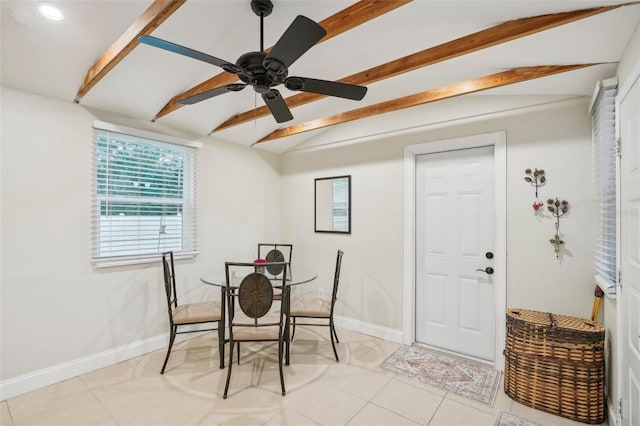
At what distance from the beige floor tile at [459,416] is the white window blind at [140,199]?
2833 millimetres

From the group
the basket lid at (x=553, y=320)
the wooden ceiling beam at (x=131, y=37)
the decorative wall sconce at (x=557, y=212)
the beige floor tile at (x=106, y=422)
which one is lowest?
the beige floor tile at (x=106, y=422)

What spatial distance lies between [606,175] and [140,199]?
388 centimetres

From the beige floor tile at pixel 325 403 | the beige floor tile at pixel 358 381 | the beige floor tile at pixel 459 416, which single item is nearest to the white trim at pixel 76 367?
the beige floor tile at pixel 325 403

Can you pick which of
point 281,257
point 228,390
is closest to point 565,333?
point 228,390

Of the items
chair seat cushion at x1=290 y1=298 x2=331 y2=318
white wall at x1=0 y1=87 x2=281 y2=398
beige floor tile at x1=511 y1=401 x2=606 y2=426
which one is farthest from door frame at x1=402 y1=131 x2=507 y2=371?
white wall at x1=0 y1=87 x2=281 y2=398

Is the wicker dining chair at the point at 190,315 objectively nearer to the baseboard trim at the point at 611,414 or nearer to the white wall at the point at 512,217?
the white wall at the point at 512,217

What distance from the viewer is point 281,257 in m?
3.94

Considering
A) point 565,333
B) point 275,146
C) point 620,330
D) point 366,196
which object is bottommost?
point 565,333

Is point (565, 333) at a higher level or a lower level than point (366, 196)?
lower

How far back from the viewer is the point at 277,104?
6.86 ft

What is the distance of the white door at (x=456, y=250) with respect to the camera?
3.06 metres

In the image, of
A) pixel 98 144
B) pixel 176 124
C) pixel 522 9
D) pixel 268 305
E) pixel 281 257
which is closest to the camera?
pixel 522 9

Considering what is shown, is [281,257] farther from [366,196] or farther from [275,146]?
[275,146]

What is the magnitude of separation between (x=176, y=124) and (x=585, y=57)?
350 centimetres
